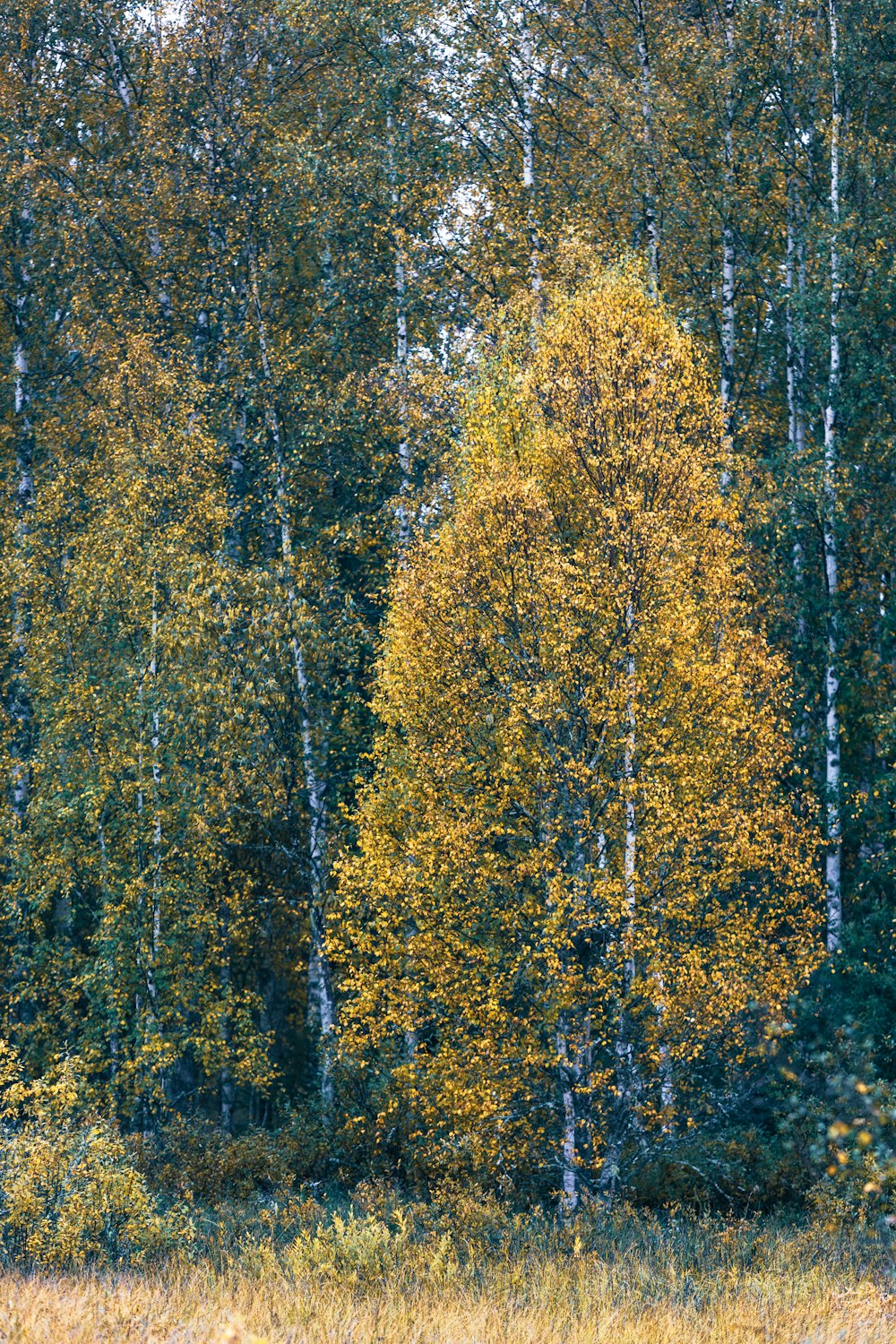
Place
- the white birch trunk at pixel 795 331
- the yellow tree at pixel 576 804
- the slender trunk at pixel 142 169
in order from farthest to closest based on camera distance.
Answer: the slender trunk at pixel 142 169 → the white birch trunk at pixel 795 331 → the yellow tree at pixel 576 804

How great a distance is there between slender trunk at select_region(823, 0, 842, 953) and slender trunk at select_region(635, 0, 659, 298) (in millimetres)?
3125

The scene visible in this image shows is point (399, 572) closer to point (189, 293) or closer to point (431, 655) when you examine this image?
point (431, 655)

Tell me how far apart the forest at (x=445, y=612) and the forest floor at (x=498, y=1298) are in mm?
881

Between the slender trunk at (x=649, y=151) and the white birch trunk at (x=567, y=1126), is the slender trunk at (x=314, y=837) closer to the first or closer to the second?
the white birch trunk at (x=567, y=1126)

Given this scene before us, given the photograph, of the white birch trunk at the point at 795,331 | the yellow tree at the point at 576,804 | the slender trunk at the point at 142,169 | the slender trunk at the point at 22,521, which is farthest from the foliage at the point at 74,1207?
the slender trunk at the point at 142,169

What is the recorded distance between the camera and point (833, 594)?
71.2 feet

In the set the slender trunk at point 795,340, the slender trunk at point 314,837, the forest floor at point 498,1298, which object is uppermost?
the slender trunk at point 795,340

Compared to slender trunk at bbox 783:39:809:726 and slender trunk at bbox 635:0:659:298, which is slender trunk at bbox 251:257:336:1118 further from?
slender trunk at bbox 783:39:809:726

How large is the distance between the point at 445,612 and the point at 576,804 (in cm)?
300

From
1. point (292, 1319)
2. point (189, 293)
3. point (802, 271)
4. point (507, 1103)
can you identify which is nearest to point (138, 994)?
point (507, 1103)

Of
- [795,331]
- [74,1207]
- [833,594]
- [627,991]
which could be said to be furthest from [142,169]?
[74,1207]

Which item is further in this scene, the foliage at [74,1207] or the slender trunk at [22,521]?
the slender trunk at [22,521]

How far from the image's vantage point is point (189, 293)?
28578 millimetres

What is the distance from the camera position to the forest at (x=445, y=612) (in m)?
A: 16.0
